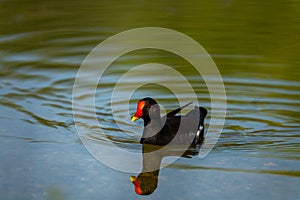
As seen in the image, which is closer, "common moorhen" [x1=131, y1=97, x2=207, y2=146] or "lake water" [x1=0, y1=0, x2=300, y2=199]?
"lake water" [x1=0, y1=0, x2=300, y2=199]

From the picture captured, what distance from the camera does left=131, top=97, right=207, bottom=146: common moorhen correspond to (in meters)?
7.82

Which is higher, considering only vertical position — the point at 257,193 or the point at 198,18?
the point at 198,18

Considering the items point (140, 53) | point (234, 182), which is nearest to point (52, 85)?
point (140, 53)

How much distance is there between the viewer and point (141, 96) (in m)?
9.23

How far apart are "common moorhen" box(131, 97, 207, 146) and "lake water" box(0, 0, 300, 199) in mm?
199

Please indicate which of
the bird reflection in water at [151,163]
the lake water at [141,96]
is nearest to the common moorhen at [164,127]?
the bird reflection in water at [151,163]

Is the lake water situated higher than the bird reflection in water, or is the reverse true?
the lake water

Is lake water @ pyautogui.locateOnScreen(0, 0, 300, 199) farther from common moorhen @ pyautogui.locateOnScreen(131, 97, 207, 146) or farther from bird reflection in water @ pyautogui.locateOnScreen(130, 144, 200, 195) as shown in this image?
common moorhen @ pyautogui.locateOnScreen(131, 97, 207, 146)

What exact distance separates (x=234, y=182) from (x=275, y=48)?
5.20 m

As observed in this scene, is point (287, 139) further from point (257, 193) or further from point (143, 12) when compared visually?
point (143, 12)

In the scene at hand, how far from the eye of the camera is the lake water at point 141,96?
6.40 metres

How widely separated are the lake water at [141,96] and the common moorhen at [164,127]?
0.65 ft

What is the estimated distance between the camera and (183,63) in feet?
34.9

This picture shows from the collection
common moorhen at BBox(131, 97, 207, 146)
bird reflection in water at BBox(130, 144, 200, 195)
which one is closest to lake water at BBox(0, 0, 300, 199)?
bird reflection in water at BBox(130, 144, 200, 195)
